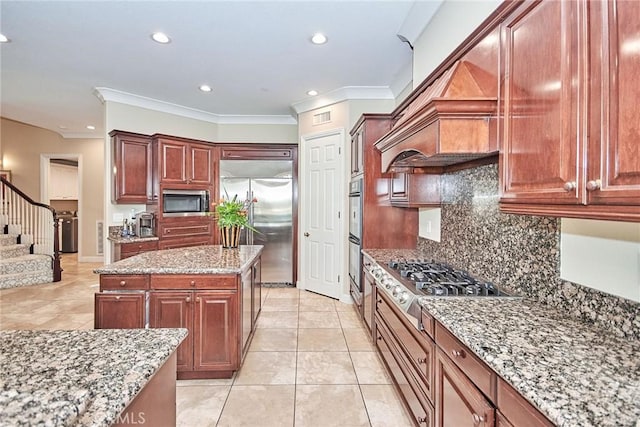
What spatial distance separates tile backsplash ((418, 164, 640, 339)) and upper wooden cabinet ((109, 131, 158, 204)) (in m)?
4.07

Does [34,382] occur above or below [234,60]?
below

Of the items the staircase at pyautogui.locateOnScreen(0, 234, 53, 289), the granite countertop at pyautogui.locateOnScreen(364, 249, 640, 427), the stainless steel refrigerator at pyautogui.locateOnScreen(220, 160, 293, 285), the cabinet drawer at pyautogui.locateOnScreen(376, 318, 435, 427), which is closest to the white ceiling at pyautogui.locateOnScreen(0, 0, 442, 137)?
the stainless steel refrigerator at pyautogui.locateOnScreen(220, 160, 293, 285)

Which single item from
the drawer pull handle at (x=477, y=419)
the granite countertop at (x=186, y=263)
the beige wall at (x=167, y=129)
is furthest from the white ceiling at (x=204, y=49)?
the drawer pull handle at (x=477, y=419)

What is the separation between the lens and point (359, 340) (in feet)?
11.0

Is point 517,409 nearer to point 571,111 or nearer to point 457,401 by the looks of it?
point 457,401

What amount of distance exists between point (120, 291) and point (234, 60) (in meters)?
2.66

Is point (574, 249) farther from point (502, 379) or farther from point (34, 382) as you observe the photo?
point (34, 382)

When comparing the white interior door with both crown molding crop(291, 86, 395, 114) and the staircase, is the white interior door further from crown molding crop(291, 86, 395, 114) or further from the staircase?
the staircase

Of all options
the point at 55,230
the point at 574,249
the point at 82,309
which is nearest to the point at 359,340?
the point at 574,249

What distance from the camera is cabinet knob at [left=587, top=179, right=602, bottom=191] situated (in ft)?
3.19

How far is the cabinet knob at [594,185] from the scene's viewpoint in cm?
97

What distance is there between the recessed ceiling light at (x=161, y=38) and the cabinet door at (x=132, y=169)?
186 cm

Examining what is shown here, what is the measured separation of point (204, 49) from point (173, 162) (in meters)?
2.06

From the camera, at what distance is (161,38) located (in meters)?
3.23
